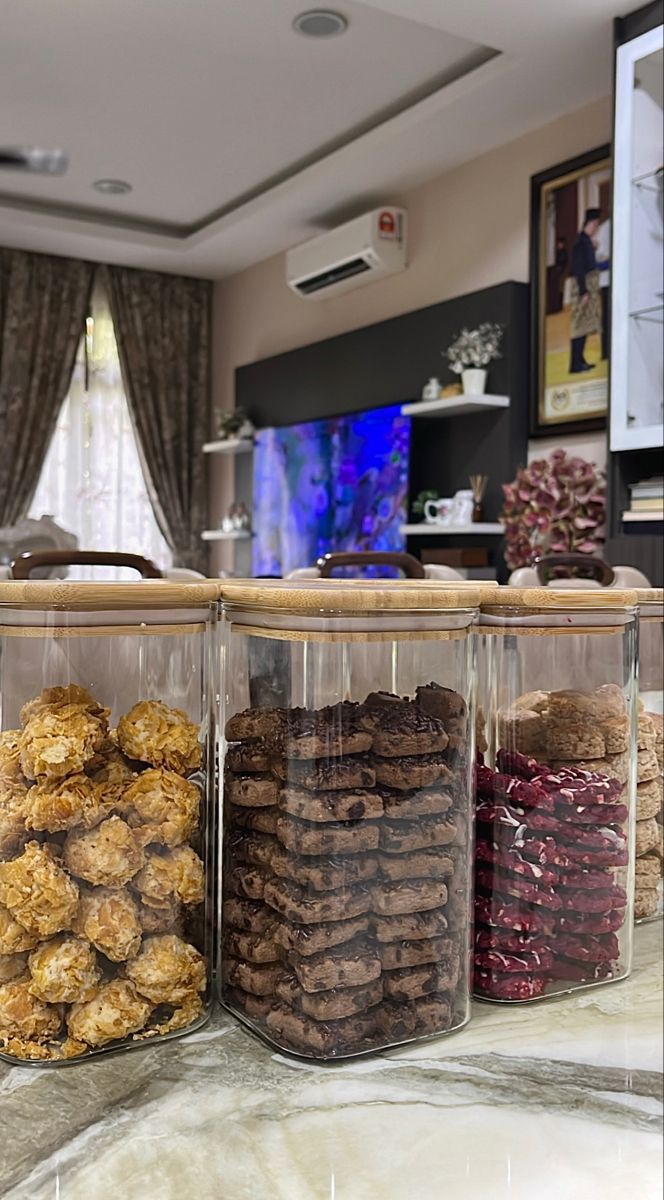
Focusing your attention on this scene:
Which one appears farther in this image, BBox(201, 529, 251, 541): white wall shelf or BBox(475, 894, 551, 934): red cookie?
BBox(201, 529, 251, 541): white wall shelf

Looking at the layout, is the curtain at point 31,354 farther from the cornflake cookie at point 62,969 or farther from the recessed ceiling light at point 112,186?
the cornflake cookie at point 62,969

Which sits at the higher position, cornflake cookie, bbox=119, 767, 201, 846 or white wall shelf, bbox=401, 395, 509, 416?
white wall shelf, bbox=401, 395, 509, 416

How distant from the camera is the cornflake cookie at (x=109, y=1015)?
20.7 inches

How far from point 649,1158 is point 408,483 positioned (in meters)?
4.30

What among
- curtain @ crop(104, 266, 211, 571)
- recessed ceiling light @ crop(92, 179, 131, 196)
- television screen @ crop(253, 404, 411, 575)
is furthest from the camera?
curtain @ crop(104, 266, 211, 571)

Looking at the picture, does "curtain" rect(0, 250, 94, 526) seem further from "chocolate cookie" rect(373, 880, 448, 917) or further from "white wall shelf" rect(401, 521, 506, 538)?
"chocolate cookie" rect(373, 880, 448, 917)

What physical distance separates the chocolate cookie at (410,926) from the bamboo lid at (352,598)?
0.51ft

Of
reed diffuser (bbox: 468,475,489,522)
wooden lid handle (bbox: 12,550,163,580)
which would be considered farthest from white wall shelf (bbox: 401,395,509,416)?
wooden lid handle (bbox: 12,550,163,580)

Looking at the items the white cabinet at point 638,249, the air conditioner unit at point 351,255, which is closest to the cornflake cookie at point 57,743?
the white cabinet at point 638,249

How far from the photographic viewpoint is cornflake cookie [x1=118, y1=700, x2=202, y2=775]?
22.1 inches

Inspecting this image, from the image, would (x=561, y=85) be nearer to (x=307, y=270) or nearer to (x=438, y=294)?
(x=438, y=294)

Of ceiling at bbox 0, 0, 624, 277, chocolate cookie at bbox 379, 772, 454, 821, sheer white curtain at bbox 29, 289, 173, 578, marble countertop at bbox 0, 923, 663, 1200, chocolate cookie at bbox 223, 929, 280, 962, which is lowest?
marble countertop at bbox 0, 923, 663, 1200

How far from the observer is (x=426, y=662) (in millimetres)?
567

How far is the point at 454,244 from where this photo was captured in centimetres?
470
